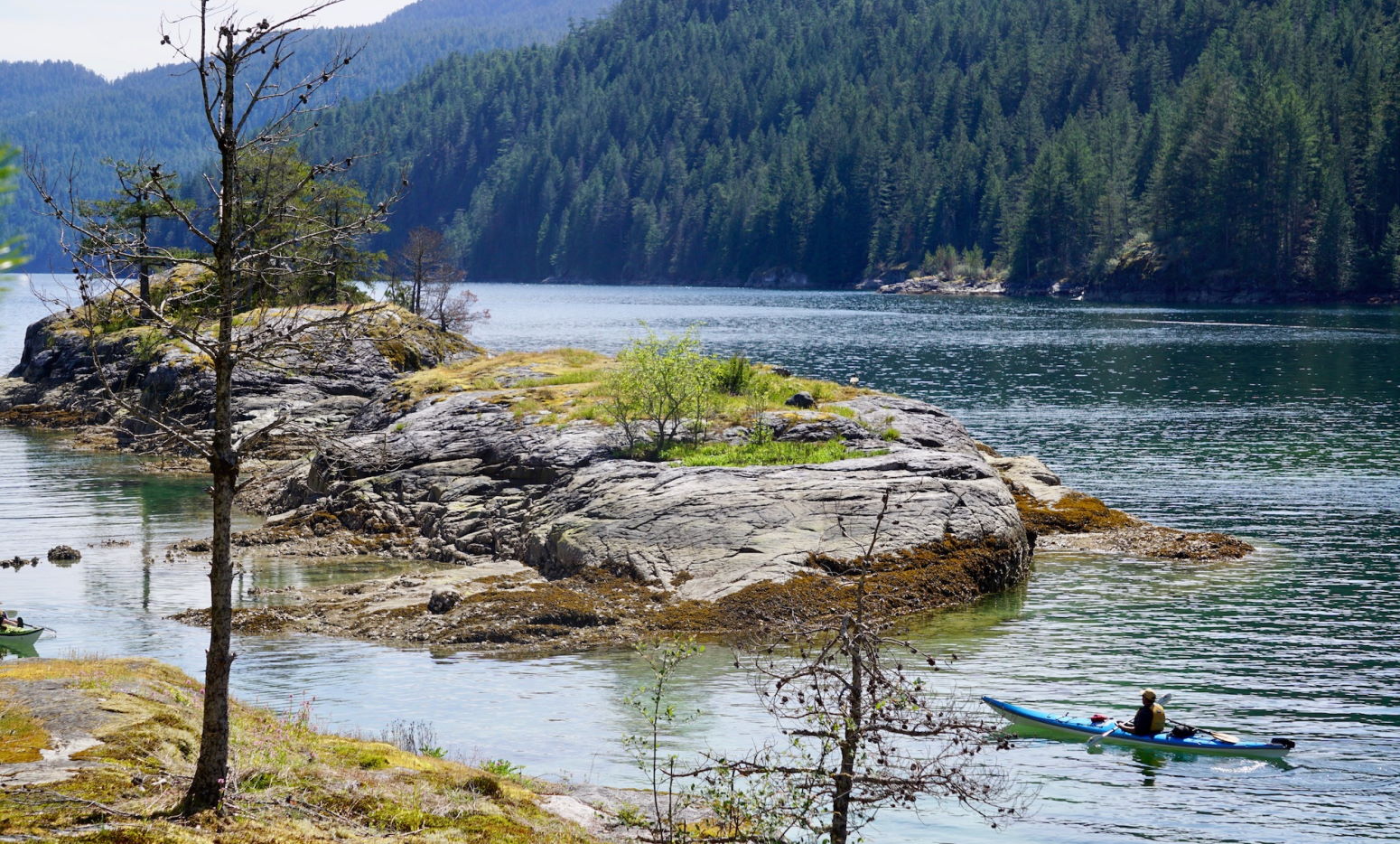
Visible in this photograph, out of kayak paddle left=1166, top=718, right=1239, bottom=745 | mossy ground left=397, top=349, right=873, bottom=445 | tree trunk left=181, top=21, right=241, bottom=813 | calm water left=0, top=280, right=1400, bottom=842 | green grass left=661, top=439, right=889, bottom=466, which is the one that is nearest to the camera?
tree trunk left=181, top=21, right=241, bottom=813

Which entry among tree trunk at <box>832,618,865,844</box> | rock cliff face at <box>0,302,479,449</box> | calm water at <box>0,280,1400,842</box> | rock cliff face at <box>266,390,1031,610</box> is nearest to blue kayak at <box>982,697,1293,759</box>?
calm water at <box>0,280,1400,842</box>

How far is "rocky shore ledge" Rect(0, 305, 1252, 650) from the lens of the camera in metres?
28.2

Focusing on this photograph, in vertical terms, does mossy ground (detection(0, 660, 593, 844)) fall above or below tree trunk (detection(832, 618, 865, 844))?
below

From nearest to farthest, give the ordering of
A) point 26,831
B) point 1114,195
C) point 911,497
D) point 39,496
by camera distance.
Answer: point 26,831 < point 911,497 < point 39,496 < point 1114,195

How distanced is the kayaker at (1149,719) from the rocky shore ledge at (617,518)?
4.27 m

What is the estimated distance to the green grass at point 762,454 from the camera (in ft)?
112

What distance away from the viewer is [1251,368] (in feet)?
275

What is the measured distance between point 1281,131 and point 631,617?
484 feet

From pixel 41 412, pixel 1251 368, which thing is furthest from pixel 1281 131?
pixel 41 412

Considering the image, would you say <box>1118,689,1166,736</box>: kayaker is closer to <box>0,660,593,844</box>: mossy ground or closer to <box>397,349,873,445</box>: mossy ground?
<box>0,660,593,844</box>: mossy ground

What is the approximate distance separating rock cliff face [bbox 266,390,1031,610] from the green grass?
26.0 inches

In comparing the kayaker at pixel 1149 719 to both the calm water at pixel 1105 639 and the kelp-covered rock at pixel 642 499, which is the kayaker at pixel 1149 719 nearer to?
the calm water at pixel 1105 639

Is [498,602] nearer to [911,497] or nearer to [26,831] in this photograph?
[911,497]

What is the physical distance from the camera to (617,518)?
31656mm
